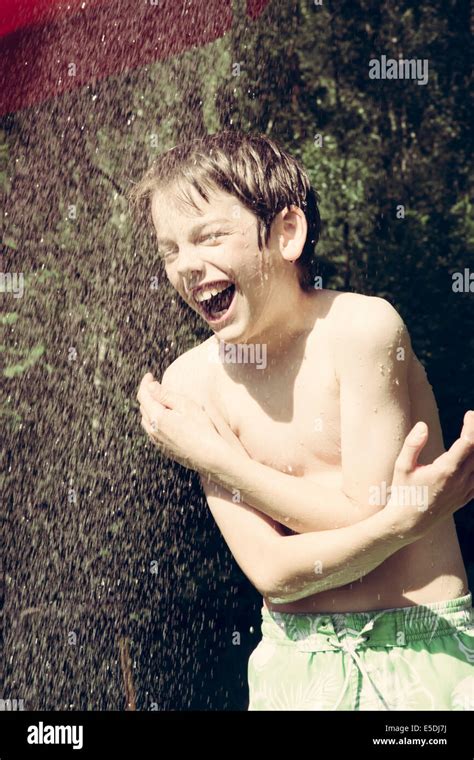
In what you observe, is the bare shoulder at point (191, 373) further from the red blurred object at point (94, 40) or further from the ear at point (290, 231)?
the red blurred object at point (94, 40)

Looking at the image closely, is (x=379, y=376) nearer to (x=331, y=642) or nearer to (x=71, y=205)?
(x=331, y=642)

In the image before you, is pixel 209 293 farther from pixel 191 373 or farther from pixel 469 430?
pixel 469 430

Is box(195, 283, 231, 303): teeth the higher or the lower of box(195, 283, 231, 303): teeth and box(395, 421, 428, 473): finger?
the higher

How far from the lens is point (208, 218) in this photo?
2.36 meters

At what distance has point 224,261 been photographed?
2350 millimetres

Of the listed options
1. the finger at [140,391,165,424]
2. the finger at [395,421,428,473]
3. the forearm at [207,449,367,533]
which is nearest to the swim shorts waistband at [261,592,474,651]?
the forearm at [207,449,367,533]

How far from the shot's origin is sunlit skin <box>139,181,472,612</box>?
2289 mm

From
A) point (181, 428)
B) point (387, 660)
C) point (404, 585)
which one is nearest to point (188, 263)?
point (181, 428)

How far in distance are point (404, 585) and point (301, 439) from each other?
0.36 meters

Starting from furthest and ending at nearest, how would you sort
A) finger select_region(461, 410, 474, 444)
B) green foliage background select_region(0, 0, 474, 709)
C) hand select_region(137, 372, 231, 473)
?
green foliage background select_region(0, 0, 474, 709)
hand select_region(137, 372, 231, 473)
finger select_region(461, 410, 474, 444)

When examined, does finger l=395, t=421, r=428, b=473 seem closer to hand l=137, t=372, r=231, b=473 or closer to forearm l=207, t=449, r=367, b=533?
forearm l=207, t=449, r=367, b=533

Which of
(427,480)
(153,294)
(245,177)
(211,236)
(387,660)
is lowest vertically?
(387,660)

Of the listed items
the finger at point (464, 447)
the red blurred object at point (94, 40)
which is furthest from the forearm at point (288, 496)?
the red blurred object at point (94, 40)

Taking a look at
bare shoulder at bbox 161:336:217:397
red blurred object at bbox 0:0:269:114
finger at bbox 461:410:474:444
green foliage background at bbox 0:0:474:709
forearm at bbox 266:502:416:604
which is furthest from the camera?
green foliage background at bbox 0:0:474:709
